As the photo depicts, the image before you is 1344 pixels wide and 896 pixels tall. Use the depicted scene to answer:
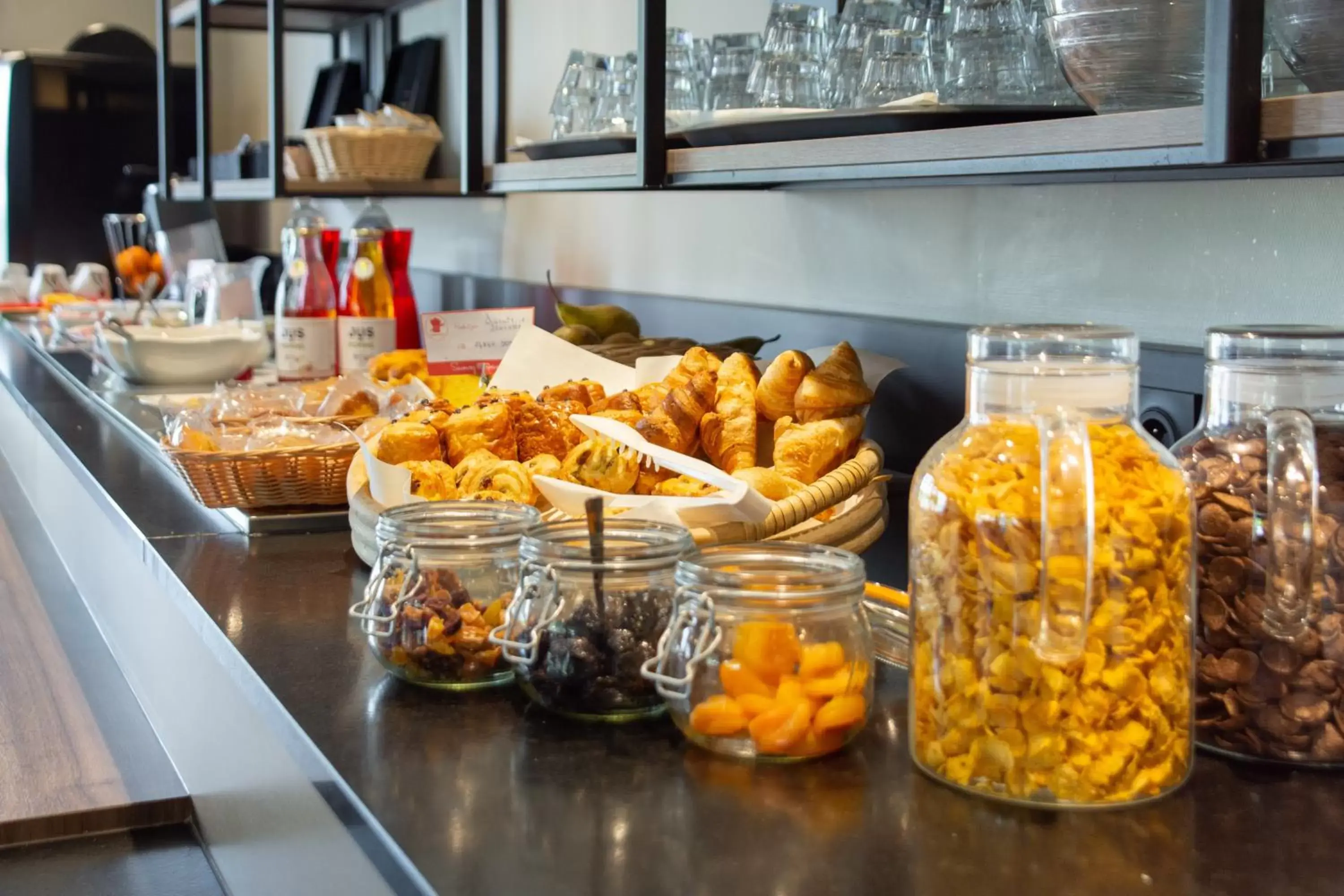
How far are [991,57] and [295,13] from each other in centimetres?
241

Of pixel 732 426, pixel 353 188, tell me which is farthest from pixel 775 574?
pixel 353 188

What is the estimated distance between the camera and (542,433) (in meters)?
1.22

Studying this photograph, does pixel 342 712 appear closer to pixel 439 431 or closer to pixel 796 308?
pixel 439 431

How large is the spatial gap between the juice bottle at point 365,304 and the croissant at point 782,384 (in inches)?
39.9

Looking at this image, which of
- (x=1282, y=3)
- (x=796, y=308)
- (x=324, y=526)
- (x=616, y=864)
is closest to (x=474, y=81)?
(x=796, y=308)

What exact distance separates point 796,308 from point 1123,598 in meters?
1.00

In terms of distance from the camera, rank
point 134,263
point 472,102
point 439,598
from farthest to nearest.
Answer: point 134,263
point 472,102
point 439,598

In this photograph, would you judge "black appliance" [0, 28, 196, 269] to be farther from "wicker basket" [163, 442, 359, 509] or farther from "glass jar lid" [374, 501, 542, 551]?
"glass jar lid" [374, 501, 542, 551]

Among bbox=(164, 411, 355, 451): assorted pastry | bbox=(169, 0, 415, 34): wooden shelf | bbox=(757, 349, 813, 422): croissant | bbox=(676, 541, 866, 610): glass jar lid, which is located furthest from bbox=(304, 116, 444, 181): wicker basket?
bbox=(676, 541, 866, 610): glass jar lid

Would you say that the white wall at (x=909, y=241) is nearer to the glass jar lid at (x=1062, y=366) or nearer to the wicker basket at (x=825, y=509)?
the wicker basket at (x=825, y=509)

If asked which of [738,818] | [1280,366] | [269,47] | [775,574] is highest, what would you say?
[269,47]

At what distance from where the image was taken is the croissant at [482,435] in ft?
3.90

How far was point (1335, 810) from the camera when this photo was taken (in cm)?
70

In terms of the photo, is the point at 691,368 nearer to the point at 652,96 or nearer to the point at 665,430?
the point at 665,430
